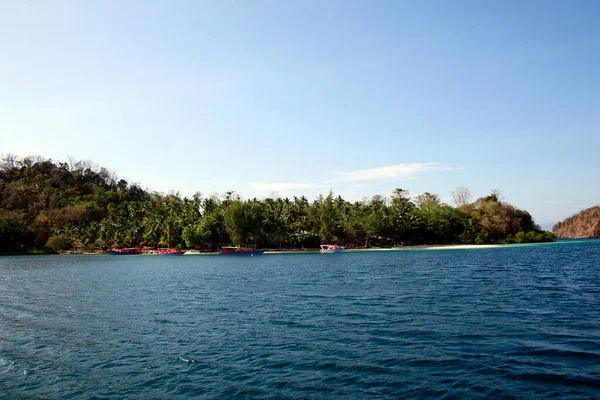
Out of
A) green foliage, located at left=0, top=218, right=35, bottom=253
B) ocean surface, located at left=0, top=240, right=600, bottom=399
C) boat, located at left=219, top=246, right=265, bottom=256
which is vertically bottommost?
ocean surface, located at left=0, top=240, right=600, bottom=399

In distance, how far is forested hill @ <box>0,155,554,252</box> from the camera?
Answer: 11625cm

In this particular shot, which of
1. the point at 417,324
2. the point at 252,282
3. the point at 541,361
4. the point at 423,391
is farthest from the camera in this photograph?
the point at 252,282

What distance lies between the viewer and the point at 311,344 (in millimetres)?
17641

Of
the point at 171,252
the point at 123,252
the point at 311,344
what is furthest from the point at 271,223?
the point at 311,344

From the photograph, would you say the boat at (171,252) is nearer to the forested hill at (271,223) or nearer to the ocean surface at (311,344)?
the forested hill at (271,223)

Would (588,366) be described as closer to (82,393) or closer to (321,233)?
(82,393)

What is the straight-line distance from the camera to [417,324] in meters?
20.6

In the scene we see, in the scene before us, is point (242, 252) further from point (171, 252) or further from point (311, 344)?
point (311, 344)

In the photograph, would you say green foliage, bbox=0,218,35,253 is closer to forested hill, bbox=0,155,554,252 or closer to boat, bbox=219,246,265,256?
forested hill, bbox=0,155,554,252

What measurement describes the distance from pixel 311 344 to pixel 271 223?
325 feet


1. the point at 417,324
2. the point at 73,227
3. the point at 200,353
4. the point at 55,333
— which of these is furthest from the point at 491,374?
the point at 73,227

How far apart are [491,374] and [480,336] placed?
15.6 ft

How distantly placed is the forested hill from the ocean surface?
273 feet

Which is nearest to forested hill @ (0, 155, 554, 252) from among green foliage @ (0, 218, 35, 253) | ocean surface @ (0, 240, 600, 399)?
green foliage @ (0, 218, 35, 253)
